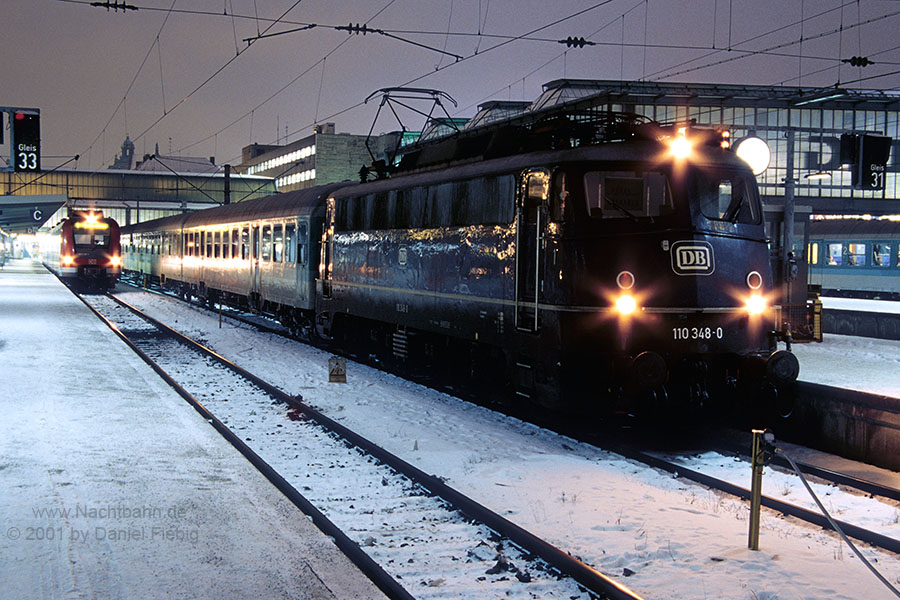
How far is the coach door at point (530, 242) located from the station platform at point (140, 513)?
363 centimetres

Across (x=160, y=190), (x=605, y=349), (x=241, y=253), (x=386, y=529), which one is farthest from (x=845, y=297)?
(x=160, y=190)

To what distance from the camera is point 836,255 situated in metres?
37.1

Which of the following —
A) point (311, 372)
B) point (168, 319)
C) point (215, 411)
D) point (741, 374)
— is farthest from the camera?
point (168, 319)

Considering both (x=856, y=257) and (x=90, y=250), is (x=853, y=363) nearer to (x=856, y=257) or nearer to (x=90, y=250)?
(x=856, y=257)

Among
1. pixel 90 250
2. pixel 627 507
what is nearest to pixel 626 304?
pixel 627 507

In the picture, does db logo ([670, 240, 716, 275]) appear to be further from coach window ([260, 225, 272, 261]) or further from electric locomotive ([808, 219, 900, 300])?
electric locomotive ([808, 219, 900, 300])

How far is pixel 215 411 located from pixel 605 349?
5518mm

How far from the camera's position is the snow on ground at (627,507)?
5.64 meters

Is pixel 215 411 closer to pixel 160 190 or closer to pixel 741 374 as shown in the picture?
pixel 741 374

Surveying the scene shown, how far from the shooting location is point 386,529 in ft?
21.7

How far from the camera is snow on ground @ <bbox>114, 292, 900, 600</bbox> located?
564cm

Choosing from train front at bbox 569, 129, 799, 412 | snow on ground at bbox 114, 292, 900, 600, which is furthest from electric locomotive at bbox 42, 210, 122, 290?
train front at bbox 569, 129, 799, 412

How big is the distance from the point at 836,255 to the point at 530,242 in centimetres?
3178

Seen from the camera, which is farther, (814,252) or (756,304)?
(814,252)
